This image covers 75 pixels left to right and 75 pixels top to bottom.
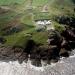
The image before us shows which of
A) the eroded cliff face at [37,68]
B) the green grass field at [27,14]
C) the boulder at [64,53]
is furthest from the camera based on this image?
the green grass field at [27,14]

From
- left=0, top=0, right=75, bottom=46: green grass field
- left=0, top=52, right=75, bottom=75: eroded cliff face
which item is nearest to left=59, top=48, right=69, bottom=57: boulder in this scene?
left=0, top=52, right=75, bottom=75: eroded cliff face

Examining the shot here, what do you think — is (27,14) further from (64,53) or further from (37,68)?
(37,68)

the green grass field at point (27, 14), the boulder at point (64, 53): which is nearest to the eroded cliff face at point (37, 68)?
the boulder at point (64, 53)

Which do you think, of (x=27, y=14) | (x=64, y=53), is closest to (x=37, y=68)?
(x=64, y=53)

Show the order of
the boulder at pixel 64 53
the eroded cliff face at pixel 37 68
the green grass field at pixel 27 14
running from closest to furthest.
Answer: the eroded cliff face at pixel 37 68, the boulder at pixel 64 53, the green grass field at pixel 27 14

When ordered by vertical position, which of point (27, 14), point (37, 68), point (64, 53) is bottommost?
point (37, 68)

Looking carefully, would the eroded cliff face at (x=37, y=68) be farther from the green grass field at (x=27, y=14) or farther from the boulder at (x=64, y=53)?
the green grass field at (x=27, y=14)

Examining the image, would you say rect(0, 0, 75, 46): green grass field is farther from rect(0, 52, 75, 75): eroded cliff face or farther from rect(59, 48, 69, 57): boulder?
rect(0, 52, 75, 75): eroded cliff face

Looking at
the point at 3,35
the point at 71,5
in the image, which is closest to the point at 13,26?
the point at 3,35

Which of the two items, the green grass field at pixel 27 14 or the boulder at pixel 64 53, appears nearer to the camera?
the boulder at pixel 64 53

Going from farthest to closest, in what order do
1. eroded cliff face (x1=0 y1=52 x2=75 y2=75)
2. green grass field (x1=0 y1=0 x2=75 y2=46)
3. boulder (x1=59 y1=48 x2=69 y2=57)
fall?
green grass field (x1=0 y1=0 x2=75 y2=46)
boulder (x1=59 y1=48 x2=69 y2=57)
eroded cliff face (x1=0 y1=52 x2=75 y2=75)

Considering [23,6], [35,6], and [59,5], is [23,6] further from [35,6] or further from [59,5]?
[59,5]
